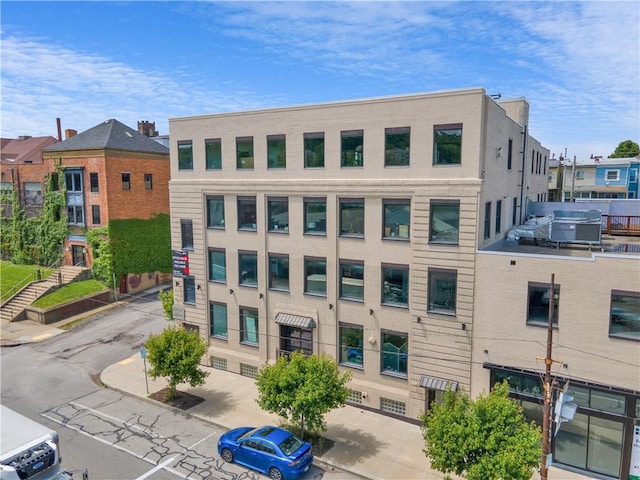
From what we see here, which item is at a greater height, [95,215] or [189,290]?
[95,215]

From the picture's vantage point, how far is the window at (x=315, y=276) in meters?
23.8

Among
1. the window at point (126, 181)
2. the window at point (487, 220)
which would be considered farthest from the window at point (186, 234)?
the window at point (487, 220)

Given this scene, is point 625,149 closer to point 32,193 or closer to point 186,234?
point 186,234

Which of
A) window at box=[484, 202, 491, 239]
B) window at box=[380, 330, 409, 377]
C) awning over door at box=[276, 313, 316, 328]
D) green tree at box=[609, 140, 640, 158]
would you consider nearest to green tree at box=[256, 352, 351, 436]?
window at box=[380, 330, 409, 377]

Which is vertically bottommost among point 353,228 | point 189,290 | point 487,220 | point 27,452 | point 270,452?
point 270,452

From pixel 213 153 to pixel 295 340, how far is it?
11160mm

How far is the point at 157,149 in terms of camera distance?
43250 millimetres

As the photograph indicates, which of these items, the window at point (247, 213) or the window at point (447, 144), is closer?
the window at point (447, 144)

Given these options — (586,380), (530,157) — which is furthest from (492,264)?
(530,157)

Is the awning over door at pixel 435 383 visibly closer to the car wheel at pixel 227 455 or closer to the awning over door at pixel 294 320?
the awning over door at pixel 294 320

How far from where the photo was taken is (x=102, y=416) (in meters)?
22.1

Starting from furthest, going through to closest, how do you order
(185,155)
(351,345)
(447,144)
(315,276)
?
(185,155) < (315,276) < (351,345) < (447,144)

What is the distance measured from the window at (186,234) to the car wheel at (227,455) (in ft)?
41.0

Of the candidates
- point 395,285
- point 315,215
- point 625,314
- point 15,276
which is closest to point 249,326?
point 315,215
